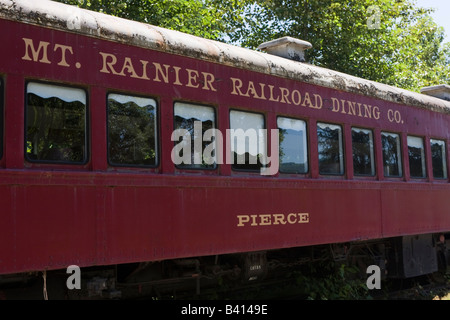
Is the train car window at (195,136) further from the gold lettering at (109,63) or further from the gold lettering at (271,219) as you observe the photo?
the gold lettering at (109,63)

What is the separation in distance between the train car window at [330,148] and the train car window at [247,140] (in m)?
1.06

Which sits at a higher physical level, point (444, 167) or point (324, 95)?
point (324, 95)

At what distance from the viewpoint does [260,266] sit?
259 inches

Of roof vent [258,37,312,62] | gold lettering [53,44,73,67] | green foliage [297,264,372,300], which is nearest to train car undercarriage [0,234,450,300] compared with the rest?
green foliage [297,264,372,300]

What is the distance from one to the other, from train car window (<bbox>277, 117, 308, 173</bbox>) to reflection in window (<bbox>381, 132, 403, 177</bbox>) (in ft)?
6.05

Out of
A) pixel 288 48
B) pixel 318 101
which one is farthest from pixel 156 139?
pixel 288 48

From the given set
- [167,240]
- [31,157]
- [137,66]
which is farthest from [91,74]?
[167,240]

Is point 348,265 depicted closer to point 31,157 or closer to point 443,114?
point 443,114

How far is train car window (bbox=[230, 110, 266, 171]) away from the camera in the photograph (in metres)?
5.95

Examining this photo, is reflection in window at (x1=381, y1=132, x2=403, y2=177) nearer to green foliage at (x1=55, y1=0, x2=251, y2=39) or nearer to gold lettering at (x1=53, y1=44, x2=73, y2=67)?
gold lettering at (x1=53, y1=44, x2=73, y2=67)

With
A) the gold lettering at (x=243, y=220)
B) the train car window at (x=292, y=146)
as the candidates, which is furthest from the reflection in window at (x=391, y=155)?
the gold lettering at (x=243, y=220)

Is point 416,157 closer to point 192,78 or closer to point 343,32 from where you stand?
point 192,78

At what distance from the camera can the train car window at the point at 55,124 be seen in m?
4.42
